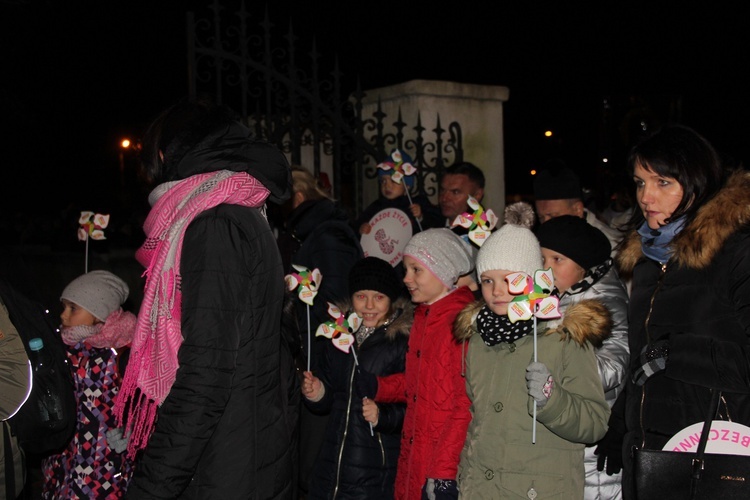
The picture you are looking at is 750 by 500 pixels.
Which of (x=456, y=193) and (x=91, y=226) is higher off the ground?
(x=456, y=193)

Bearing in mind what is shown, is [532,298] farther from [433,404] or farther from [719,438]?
[433,404]

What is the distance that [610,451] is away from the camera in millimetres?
3561

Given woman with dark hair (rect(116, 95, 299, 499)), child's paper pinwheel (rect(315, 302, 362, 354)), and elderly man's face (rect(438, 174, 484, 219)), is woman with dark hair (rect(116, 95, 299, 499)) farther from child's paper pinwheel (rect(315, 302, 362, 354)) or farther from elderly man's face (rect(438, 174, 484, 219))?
elderly man's face (rect(438, 174, 484, 219))

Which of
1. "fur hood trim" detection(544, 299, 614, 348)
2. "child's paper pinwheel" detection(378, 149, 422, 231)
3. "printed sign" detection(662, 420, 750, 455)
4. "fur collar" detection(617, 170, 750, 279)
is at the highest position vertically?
Answer: "child's paper pinwheel" detection(378, 149, 422, 231)

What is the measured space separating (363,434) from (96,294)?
1.80 meters

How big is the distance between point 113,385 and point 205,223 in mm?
2211

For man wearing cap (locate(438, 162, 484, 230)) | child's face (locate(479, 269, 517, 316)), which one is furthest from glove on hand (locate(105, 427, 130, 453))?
man wearing cap (locate(438, 162, 484, 230))

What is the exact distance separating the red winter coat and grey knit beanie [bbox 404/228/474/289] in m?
0.17

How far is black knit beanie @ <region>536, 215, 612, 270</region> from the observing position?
3965 millimetres

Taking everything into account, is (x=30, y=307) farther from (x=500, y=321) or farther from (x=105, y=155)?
(x=105, y=155)

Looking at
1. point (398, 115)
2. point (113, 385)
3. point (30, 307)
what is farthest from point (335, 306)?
point (398, 115)

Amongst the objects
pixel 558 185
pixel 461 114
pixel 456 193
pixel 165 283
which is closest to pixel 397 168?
pixel 456 193

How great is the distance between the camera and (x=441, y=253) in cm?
442

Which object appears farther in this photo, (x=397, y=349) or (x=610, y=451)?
(x=397, y=349)
